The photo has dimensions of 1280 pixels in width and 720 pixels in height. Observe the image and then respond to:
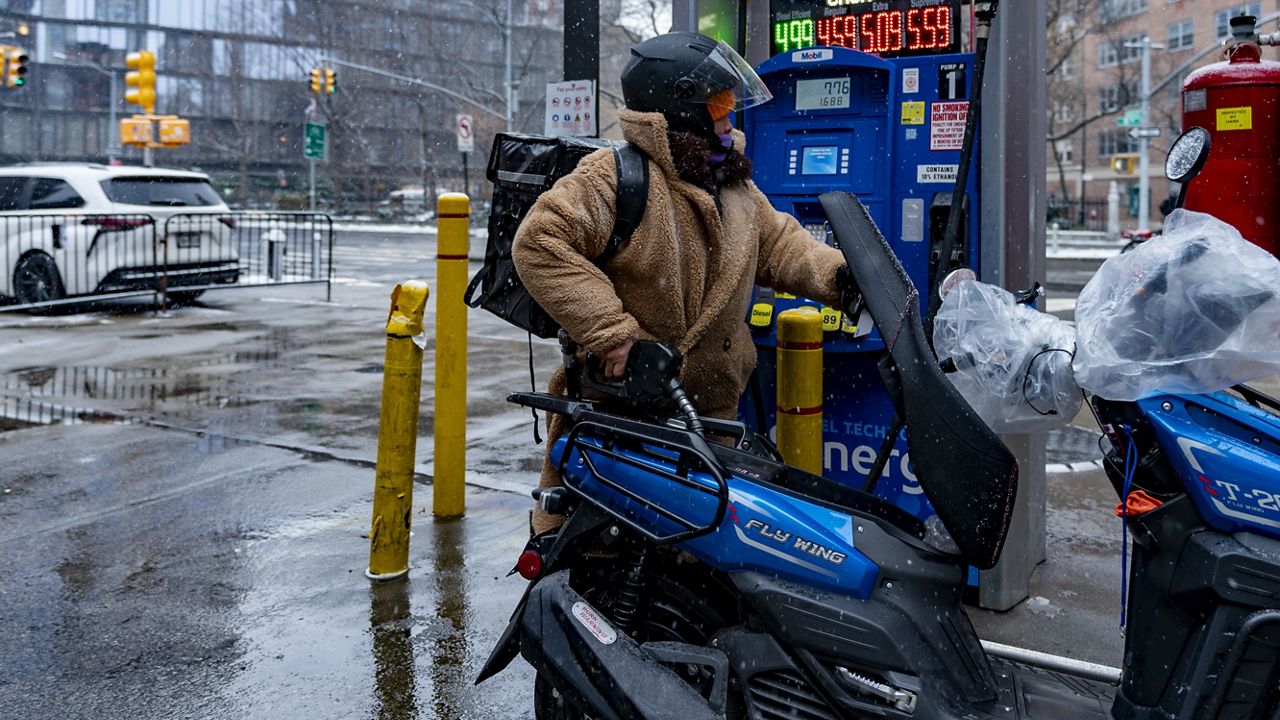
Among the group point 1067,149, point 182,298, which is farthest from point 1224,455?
point 1067,149

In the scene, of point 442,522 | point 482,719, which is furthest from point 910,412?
point 442,522

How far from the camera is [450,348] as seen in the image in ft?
17.1

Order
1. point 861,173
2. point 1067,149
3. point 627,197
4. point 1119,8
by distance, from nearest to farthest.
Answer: point 627,197
point 861,173
point 1119,8
point 1067,149

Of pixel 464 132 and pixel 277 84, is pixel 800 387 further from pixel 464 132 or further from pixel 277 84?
pixel 277 84

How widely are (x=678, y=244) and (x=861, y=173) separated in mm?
1676

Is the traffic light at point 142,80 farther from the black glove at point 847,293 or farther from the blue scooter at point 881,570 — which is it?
the blue scooter at point 881,570

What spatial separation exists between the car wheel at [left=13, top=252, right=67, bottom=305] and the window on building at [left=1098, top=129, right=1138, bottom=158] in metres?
52.6

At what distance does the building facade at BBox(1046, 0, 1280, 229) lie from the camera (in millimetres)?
36631

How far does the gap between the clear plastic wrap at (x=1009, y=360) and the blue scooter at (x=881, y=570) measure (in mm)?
129

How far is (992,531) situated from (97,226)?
12.9 meters

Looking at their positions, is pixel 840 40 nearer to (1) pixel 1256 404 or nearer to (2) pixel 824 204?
(2) pixel 824 204

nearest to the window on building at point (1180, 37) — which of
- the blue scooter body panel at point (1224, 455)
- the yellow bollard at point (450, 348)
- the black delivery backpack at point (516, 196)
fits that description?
the yellow bollard at point (450, 348)

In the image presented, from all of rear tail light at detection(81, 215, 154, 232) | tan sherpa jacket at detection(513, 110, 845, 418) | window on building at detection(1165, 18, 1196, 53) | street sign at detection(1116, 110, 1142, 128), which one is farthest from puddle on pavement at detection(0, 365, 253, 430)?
window on building at detection(1165, 18, 1196, 53)

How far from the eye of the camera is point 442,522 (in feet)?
17.7
